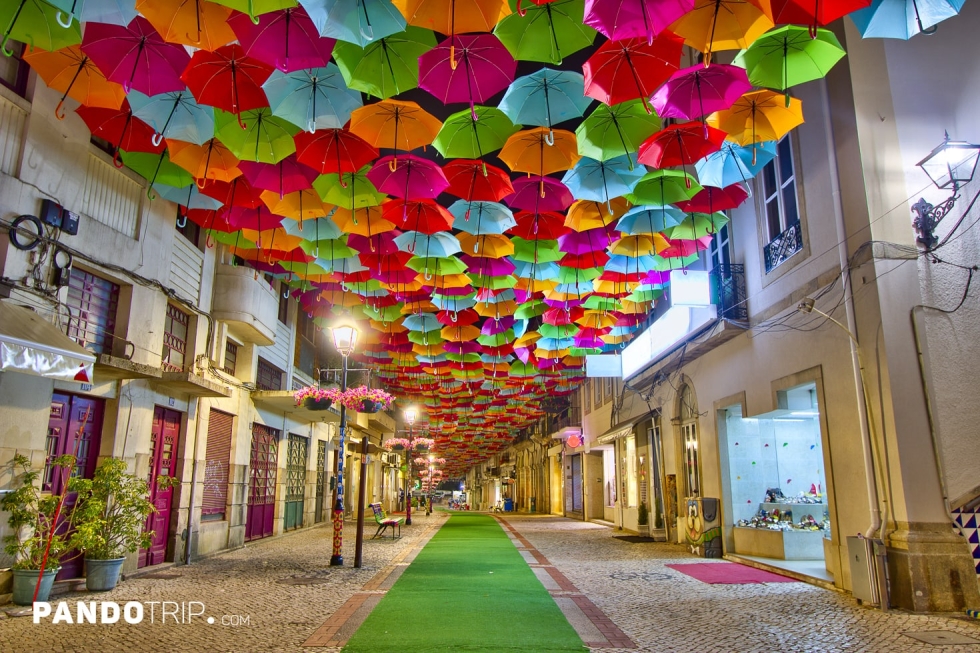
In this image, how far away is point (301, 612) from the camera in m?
7.38

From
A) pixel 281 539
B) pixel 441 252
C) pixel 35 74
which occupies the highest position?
pixel 35 74

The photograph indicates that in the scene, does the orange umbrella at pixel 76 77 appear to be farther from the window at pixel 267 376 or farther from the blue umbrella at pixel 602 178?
the window at pixel 267 376

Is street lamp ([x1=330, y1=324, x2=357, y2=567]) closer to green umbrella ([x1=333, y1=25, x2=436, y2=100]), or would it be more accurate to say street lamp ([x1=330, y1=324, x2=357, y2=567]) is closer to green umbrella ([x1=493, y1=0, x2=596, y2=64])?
green umbrella ([x1=333, y1=25, x2=436, y2=100])

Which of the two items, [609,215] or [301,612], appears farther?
[609,215]

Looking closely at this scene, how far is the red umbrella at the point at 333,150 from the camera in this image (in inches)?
306

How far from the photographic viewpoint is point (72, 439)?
8922 millimetres

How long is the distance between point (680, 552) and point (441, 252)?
9000 mm

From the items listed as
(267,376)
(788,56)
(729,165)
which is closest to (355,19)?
(788,56)

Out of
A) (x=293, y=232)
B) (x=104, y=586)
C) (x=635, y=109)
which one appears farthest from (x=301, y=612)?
(x=635, y=109)

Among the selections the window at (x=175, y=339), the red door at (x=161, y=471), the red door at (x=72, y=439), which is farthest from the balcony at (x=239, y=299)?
the red door at (x=72, y=439)

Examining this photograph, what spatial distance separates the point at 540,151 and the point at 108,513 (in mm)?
7585

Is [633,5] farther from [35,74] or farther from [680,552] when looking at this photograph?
[680,552]

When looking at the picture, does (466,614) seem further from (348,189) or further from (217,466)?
(217,466)

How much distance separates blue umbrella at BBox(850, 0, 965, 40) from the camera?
5.71 metres
